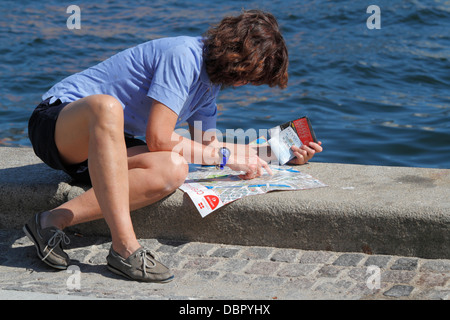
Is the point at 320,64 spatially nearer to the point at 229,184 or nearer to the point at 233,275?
the point at 229,184

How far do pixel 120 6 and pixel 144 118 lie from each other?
9.26 metres

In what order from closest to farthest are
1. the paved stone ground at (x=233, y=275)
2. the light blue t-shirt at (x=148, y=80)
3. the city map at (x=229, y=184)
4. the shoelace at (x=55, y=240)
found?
the paved stone ground at (x=233, y=275) → the shoelace at (x=55, y=240) → the light blue t-shirt at (x=148, y=80) → the city map at (x=229, y=184)

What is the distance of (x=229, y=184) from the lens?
143 inches

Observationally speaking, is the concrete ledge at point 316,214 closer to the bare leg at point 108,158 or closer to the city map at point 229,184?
the city map at point 229,184

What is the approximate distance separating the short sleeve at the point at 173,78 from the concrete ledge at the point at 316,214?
1.78 ft

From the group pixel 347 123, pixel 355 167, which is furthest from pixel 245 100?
pixel 355 167

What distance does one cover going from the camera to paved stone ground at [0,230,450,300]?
2907 mm

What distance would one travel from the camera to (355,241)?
10.9ft

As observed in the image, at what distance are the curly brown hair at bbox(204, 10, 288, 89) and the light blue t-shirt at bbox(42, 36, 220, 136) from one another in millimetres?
86

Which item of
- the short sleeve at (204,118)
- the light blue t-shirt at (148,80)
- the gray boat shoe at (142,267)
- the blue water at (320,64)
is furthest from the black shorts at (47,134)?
the blue water at (320,64)

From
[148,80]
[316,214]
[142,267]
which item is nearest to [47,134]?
[148,80]

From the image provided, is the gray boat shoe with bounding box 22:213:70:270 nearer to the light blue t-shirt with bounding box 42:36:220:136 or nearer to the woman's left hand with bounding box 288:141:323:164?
the light blue t-shirt with bounding box 42:36:220:136

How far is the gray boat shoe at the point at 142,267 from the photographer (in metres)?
3.05

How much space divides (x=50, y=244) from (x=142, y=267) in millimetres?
474
